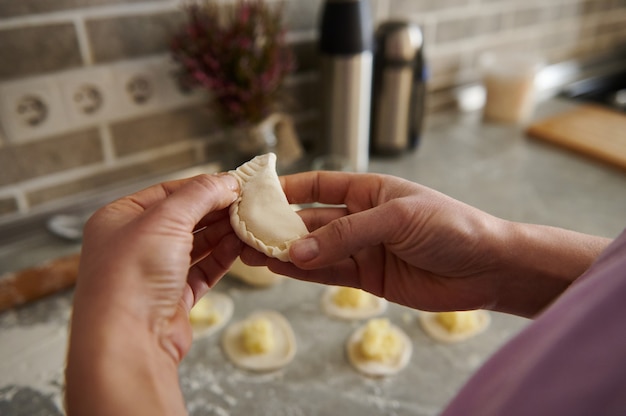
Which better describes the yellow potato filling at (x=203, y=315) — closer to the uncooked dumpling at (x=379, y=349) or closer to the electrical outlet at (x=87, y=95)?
the uncooked dumpling at (x=379, y=349)

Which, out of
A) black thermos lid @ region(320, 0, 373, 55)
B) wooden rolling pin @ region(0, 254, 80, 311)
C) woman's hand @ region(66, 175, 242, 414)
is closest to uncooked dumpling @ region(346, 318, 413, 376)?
woman's hand @ region(66, 175, 242, 414)

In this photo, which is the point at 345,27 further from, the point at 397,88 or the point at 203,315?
the point at 203,315

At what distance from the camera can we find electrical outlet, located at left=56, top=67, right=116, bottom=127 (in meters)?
0.98

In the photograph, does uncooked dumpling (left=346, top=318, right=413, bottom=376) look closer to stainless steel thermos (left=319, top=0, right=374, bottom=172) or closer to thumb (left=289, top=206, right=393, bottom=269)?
thumb (left=289, top=206, right=393, bottom=269)

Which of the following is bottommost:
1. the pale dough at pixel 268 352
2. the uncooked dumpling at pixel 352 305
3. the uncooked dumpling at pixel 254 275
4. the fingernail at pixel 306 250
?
the pale dough at pixel 268 352

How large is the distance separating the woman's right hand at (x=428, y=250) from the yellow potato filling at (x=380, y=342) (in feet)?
0.32

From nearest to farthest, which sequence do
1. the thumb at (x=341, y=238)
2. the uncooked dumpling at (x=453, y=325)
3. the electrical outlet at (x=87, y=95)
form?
the thumb at (x=341, y=238) < the uncooked dumpling at (x=453, y=325) < the electrical outlet at (x=87, y=95)

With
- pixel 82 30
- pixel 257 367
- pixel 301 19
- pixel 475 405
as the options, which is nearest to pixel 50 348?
pixel 257 367

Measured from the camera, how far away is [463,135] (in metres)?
1.59

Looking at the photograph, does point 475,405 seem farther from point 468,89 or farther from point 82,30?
point 468,89

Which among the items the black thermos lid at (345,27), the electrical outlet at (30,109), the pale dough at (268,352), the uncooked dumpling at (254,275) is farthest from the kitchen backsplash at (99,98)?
the pale dough at (268,352)

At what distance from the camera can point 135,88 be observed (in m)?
1.06

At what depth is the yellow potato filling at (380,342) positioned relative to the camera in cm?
81

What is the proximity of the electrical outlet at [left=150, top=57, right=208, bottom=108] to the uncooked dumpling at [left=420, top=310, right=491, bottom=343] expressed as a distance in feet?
2.31
